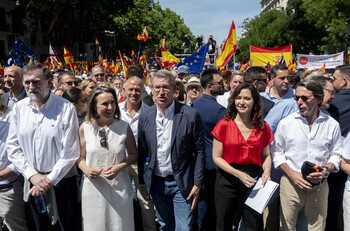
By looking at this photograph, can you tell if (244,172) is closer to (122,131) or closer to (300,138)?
(300,138)

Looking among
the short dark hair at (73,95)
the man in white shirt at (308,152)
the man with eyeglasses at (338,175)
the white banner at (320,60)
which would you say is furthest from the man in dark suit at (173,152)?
the white banner at (320,60)

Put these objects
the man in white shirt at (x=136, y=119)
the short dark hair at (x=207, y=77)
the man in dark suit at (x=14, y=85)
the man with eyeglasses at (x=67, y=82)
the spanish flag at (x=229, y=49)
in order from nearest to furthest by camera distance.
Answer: the man in white shirt at (x=136, y=119)
the short dark hair at (x=207, y=77)
the man in dark suit at (x=14, y=85)
the man with eyeglasses at (x=67, y=82)
the spanish flag at (x=229, y=49)

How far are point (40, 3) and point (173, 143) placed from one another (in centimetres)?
2071

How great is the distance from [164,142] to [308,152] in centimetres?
139

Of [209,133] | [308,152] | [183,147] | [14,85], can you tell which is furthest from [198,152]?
[14,85]

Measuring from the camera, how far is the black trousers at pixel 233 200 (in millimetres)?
3121

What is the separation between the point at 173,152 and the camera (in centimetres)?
305

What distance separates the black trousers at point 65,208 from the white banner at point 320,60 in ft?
46.4

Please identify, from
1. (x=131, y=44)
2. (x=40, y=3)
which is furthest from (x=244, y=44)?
(x=40, y=3)

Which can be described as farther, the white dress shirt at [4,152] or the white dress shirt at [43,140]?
the white dress shirt at [4,152]

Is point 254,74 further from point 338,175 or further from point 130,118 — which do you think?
point 130,118

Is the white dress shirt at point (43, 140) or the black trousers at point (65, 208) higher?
the white dress shirt at point (43, 140)

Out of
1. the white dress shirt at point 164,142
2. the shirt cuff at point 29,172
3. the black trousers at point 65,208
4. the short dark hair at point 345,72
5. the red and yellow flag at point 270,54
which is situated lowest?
the black trousers at point 65,208

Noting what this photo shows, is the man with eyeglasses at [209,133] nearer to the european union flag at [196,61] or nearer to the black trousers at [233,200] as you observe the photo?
the black trousers at [233,200]
